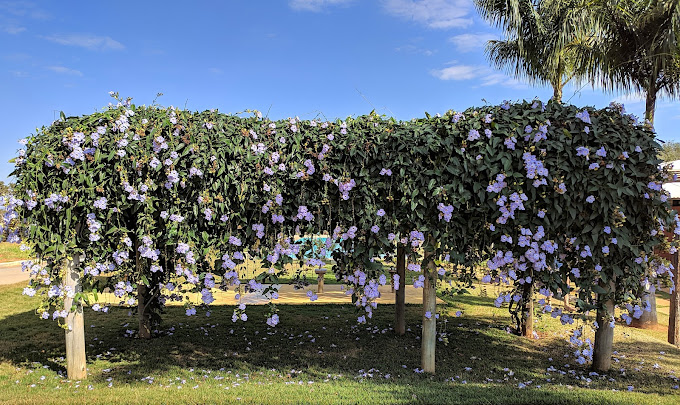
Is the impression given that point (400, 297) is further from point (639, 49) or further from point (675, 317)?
point (639, 49)

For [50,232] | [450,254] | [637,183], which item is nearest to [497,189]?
[450,254]

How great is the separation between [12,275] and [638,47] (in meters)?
17.9

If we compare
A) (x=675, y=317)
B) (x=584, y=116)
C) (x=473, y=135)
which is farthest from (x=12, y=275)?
(x=675, y=317)

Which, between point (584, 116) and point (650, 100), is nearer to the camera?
point (584, 116)

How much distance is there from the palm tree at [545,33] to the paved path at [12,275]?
1470cm

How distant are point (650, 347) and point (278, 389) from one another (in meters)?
6.32

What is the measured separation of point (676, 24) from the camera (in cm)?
715

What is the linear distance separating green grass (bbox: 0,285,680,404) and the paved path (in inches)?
185

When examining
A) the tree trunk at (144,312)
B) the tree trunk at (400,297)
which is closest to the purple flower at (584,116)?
the tree trunk at (400,297)

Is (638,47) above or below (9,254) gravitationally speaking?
above

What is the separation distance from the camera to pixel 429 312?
4.86 meters

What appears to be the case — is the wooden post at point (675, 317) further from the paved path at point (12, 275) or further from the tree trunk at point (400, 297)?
the paved path at point (12, 275)

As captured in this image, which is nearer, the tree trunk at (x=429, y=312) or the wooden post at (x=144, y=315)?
the tree trunk at (x=429, y=312)

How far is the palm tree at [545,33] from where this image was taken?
872 cm
